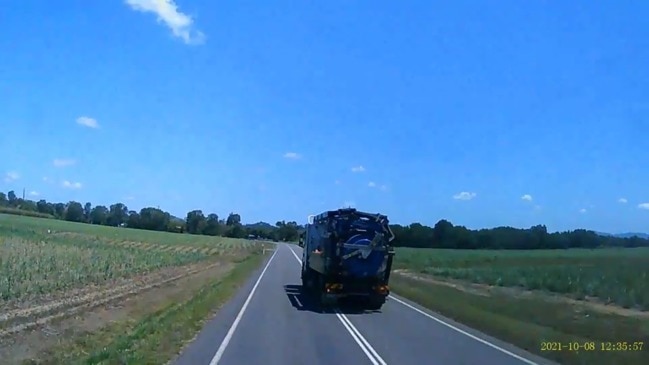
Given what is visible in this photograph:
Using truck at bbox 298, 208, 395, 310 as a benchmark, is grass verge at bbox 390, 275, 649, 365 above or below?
below

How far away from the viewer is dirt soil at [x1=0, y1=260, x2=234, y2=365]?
1660cm

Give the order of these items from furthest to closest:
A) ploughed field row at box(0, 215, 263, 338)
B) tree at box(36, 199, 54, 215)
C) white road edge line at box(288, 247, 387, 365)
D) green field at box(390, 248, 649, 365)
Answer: tree at box(36, 199, 54, 215), ploughed field row at box(0, 215, 263, 338), green field at box(390, 248, 649, 365), white road edge line at box(288, 247, 387, 365)

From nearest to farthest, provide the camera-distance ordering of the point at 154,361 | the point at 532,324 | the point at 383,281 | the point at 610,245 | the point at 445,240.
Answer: the point at 154,361 → the point at 532,324 → the point at 383,281 → the point at 610,245 → the point at 445,240

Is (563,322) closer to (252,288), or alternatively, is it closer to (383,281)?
(383,281)

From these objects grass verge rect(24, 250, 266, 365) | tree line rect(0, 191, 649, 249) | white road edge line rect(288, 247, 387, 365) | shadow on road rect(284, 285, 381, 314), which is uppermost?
tree line rect(0, 191, 649, 249)

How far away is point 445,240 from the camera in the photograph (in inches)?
6033

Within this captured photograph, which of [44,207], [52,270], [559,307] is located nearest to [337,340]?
[559,307]

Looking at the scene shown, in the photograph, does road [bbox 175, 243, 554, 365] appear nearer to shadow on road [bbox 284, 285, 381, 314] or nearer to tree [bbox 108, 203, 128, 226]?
shadow on road [bbox 284, 285, 381, 314]

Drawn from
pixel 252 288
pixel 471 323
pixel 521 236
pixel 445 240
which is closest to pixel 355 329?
pixel 471 323

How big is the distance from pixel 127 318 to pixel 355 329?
7.56 m

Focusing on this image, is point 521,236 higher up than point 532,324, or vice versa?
point 521,236

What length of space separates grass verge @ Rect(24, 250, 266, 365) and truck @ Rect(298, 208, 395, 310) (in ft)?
15.4

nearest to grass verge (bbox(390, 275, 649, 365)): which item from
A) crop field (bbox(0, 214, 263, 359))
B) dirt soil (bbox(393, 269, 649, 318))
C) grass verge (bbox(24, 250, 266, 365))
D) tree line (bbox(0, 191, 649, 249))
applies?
dirt soil (bbox(393, 269, 649, 318))

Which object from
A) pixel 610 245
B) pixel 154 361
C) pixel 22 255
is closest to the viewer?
pixel 154 361
